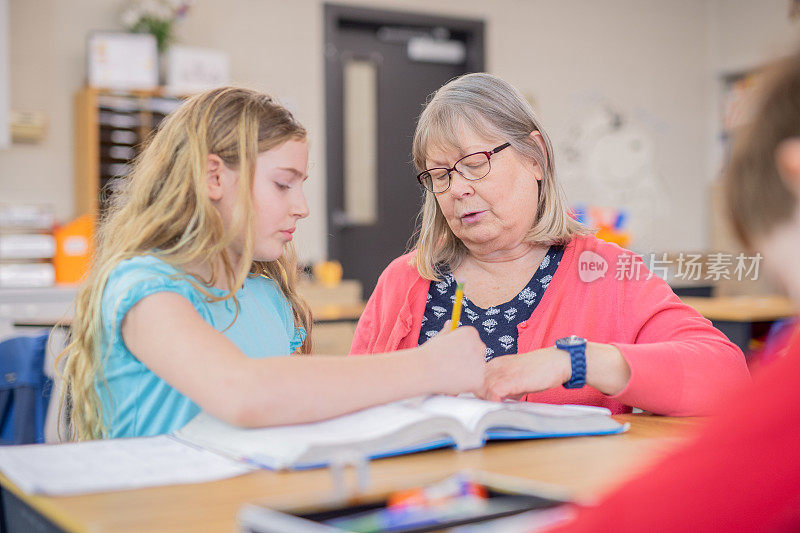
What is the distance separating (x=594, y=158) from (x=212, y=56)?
2.92m

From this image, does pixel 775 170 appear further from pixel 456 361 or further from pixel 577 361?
pixel 577 361

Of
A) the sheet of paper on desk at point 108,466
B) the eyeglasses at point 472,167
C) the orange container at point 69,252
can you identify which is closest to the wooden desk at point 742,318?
the eyeglasses at point 472,167

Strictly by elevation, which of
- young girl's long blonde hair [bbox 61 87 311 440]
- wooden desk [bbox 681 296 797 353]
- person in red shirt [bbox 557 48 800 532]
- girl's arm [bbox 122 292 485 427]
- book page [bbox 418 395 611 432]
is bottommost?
wooden desk [bbox 681 296 797 353]

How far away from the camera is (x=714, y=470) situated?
1.43 feet

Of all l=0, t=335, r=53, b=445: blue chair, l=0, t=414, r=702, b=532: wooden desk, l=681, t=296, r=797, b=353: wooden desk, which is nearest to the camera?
l=0, t=414, r=702, b=532: wooden desk

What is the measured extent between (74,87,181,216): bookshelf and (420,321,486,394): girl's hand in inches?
141

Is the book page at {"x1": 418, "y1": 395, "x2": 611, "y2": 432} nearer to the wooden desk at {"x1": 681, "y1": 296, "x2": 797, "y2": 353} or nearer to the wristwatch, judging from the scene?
the wristwatch

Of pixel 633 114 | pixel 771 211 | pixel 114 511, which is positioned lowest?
pixel 114 511

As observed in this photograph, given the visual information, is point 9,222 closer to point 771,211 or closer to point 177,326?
point 177,326

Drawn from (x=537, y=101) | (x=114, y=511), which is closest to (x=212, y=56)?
(x=537, y=101)

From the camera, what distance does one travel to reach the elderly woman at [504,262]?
146cm

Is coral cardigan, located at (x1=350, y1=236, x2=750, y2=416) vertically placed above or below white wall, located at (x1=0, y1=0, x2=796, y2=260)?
below

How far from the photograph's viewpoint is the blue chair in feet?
5.84

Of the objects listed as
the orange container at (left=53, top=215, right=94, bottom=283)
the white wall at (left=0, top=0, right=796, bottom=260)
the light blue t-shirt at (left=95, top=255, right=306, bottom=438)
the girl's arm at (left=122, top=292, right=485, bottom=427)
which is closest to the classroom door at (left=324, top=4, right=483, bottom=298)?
the white wall at (left=0, top=0, right=796, bottom=260)
